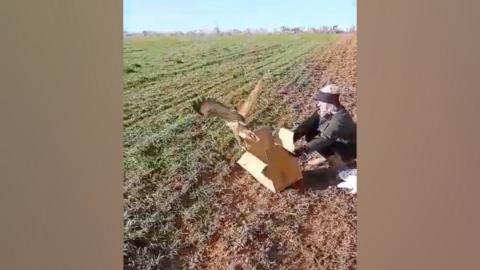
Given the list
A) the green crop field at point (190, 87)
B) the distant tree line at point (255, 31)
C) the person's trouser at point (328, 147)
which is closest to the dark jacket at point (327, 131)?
the person's trouser at point (328, 147)

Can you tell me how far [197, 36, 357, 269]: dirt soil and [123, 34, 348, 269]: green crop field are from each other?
0.03 metres

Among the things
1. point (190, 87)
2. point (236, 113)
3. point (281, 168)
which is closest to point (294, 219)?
point (281, 168)

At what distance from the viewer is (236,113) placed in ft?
5.83

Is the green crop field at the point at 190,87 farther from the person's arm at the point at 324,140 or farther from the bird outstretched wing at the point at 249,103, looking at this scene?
the person's arm at the point at 324,140

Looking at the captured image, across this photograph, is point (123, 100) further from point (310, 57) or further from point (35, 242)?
point (310, 57)

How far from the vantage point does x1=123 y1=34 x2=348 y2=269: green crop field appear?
5.51 ft

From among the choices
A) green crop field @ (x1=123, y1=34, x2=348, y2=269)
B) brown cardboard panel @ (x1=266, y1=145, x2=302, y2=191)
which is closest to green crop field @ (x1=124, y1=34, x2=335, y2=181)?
green crop field @ (x1=123, y1=34, x2=348, y2=269)

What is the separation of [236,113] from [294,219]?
14.5 inches

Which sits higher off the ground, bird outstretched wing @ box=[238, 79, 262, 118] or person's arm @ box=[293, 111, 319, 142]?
bird outstretched wing @ box=[238, 79, 262, 118]

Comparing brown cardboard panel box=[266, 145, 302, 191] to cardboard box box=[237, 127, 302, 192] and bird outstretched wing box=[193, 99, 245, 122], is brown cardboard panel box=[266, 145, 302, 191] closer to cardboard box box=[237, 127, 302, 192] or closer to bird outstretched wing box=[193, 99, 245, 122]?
cardboard box box=[237, 127, 302, 192]

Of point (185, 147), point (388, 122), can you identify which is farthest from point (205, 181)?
point (388, 122)

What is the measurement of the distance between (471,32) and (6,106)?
4.51 ft

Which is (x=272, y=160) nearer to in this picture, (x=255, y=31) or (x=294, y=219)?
(x=294, y=219)

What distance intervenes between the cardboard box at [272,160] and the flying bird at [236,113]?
33 mm
